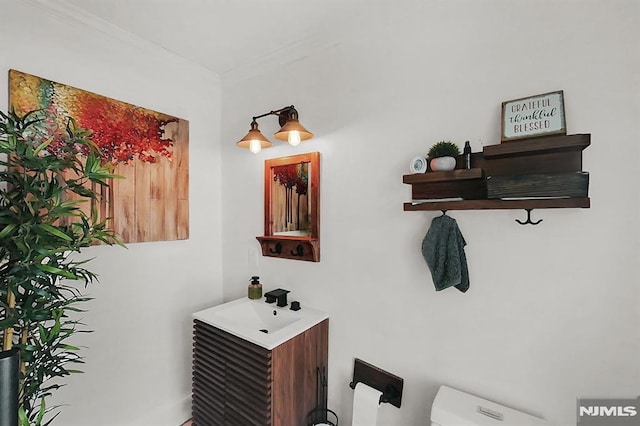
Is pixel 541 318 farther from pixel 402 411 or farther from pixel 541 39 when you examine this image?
pixel 541 39

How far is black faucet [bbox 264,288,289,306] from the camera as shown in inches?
73.3

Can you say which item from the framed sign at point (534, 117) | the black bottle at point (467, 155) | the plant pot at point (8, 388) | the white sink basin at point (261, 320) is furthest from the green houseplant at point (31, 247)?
the framed sign at point (534, 117)

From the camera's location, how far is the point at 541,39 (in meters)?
1.18

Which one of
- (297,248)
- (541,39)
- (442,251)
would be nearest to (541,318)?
(442,251)

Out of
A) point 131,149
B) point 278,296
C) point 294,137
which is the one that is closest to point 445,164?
point 294,137

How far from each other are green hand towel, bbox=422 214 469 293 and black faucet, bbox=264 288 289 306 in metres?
0.97

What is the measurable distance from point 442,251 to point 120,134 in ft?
6.44

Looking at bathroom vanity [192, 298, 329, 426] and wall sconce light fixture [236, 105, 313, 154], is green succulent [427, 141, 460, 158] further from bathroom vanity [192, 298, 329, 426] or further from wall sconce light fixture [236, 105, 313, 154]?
bathroom vanity [192, 298, 329, 426]

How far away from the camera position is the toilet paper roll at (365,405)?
1.45m

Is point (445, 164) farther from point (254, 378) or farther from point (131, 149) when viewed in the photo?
point (131, 149)

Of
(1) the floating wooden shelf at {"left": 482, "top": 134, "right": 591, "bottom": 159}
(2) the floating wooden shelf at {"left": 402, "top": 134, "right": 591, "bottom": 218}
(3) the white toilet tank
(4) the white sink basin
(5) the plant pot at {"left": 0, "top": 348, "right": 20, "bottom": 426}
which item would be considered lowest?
(3) the white toilet tank

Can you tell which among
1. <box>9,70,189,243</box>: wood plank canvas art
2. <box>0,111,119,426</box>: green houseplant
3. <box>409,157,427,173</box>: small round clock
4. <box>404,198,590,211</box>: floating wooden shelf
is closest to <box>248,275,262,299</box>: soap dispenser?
<box>9,70,189,243</box>: wood plank canvas art

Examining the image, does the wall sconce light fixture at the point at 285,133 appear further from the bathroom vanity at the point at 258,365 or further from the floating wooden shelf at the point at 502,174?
the bathroom vanity at the point at 258,365

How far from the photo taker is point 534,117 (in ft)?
3.80
